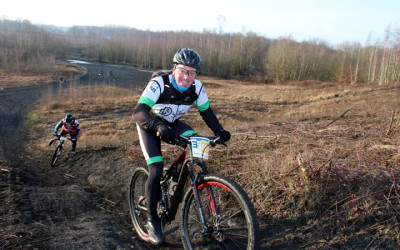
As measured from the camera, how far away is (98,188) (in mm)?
6637

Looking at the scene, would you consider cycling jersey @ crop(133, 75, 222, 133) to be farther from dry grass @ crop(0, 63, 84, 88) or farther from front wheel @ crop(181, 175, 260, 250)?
dry grass @ crop(0, 63, 84, 88)

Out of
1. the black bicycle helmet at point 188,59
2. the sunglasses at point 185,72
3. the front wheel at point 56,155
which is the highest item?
the black bicycle helmet at point 188,59

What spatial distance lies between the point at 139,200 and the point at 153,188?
0.83 m

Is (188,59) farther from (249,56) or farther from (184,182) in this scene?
(249,56)

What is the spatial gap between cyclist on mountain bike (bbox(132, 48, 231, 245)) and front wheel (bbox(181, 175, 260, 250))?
0.55 metres

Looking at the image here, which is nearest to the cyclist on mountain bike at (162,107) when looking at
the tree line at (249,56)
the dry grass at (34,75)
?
the dry grass at (34,75)

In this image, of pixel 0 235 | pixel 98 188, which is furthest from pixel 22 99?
pixel 0 235

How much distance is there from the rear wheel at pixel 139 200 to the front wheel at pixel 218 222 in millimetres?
1065

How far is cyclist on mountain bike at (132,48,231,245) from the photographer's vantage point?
3.67 m

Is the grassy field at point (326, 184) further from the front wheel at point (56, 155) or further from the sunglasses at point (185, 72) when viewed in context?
the front wheel at point (56, 155)

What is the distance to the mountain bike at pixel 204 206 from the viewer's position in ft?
9.16

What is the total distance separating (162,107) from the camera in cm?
397

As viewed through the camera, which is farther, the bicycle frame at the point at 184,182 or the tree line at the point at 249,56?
the tree line at the point at 249,56

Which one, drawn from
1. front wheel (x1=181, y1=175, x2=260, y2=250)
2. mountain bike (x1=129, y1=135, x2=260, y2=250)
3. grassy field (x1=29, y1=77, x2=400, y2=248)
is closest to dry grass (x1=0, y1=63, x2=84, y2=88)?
grassy field (x1=29, y1=77, x2=400, y2=248)
